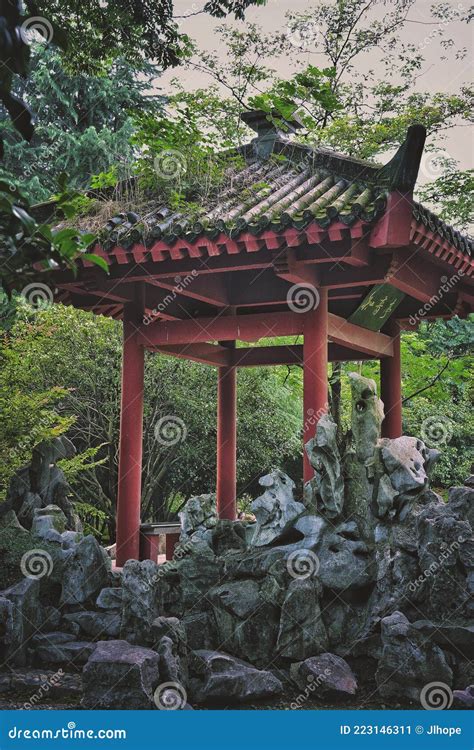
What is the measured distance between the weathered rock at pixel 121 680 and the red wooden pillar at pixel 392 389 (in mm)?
4934

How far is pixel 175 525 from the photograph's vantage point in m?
8.69

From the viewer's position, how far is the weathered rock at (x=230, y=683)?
4879 millimetres

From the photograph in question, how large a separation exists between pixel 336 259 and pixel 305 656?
115 inches

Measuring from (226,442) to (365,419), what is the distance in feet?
12.7

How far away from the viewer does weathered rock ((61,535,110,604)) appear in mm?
6570

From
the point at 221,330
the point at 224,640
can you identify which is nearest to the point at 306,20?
the point at 221,330

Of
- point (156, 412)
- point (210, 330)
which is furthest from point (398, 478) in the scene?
point (156, 412)

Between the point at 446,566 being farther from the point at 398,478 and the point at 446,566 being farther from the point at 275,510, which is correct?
the point at 275,510

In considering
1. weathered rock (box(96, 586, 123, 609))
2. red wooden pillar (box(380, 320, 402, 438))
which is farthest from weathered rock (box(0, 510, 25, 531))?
red wooden pillar (box(380, 320, 402, 438))

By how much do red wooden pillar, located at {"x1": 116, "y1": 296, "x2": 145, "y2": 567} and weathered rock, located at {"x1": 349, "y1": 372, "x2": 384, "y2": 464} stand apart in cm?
245

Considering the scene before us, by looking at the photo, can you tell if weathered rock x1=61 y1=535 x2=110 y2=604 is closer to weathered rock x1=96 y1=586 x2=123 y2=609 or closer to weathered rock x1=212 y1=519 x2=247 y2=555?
weathered rock x1=96 y1=586 x2=123 y2=609

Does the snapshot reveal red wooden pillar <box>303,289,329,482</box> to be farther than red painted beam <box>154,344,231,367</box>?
No

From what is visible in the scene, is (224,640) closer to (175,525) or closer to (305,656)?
(305,656)

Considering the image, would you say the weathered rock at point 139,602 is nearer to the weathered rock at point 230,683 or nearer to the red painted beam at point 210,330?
the weathered rock at point 230,683
